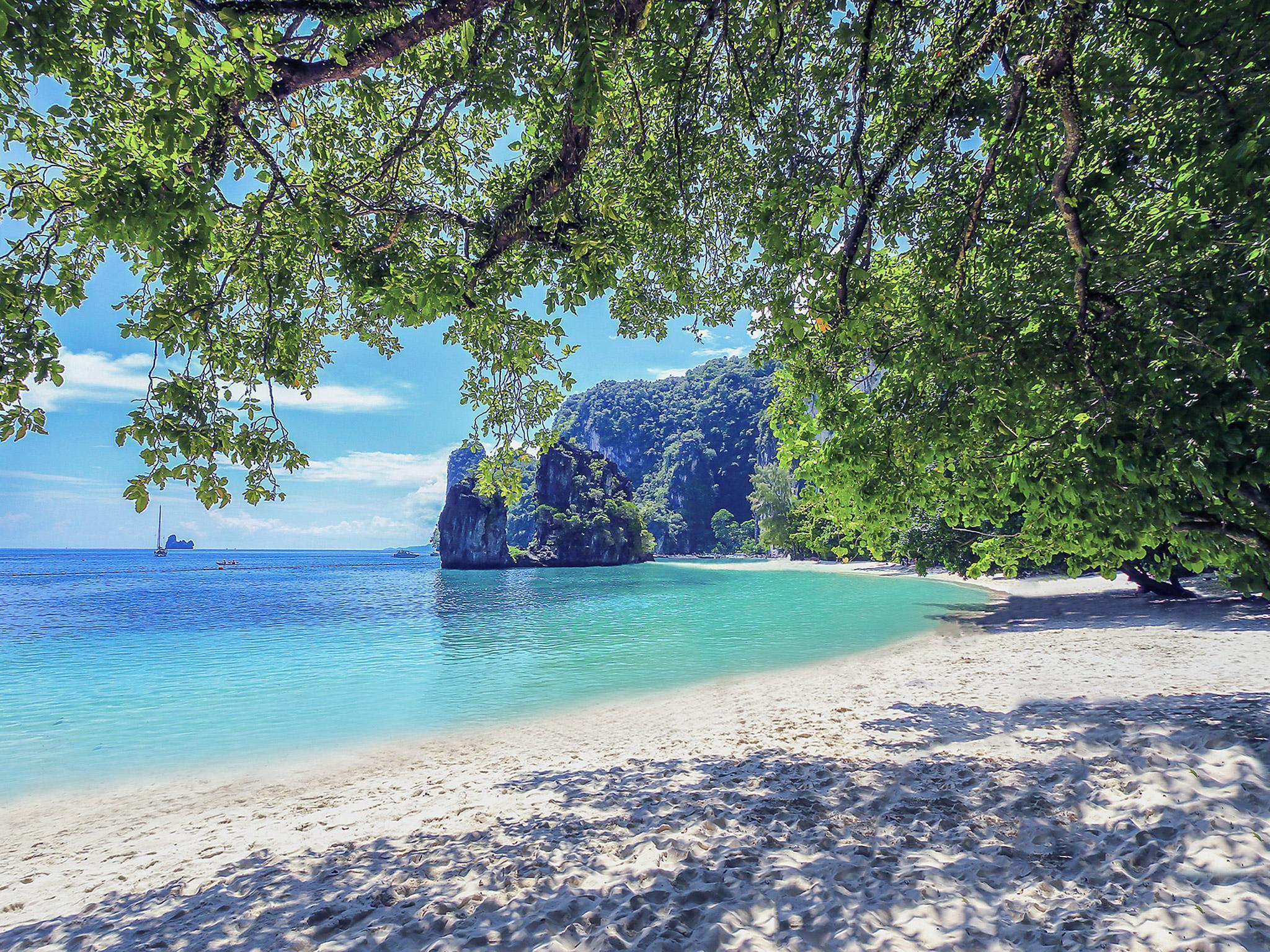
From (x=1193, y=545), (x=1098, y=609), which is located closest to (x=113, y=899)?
(x=1193, y=545)

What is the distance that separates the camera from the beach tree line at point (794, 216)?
337 cm

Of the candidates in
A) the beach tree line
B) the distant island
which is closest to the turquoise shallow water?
the beach tree line

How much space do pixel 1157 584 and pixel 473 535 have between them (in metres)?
91.3

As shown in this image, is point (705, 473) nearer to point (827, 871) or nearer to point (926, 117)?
point (926, 117)

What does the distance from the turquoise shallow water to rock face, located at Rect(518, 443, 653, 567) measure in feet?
179

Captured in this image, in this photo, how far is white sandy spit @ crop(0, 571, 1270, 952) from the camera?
3098 millimetres

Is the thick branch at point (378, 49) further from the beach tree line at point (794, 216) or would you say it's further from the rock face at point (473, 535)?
the rock face at point (473, 535)

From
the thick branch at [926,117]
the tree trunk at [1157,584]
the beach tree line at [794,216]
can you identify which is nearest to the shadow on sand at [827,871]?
the beach tree line at [794,216]

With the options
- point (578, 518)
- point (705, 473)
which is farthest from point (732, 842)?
point (705, 473)

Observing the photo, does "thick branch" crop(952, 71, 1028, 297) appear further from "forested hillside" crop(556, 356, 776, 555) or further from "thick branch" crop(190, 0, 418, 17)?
"forested hillside" crop(556, 356, 776, 555)

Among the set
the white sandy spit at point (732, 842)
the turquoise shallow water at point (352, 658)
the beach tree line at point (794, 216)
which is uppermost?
the beach tree line at point (794, 216)

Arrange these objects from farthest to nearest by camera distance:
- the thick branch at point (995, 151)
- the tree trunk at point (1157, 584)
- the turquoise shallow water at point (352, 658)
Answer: the tree trunk at point (1157, 584), the turquoise shallow water at point (352, 658), the thick branch at point (995, 151)

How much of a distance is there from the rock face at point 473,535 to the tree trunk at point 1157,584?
84634 millimetres

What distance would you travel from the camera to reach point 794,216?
4812mm
